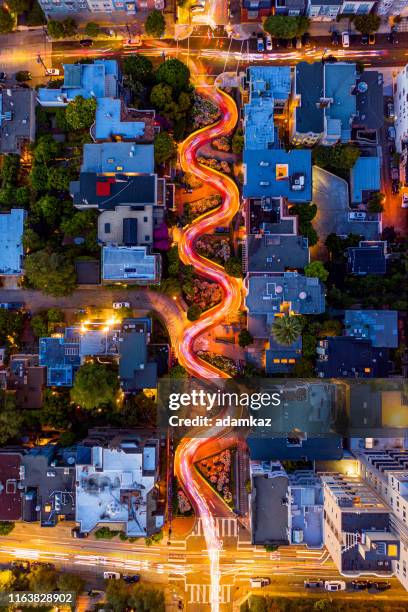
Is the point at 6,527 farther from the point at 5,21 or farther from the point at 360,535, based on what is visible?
the point at 5,21

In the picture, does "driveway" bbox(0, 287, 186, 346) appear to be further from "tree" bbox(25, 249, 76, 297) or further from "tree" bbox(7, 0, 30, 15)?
"tree" bbox(7, 0, 30, 15)

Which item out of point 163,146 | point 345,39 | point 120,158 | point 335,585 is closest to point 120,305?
point 120,158

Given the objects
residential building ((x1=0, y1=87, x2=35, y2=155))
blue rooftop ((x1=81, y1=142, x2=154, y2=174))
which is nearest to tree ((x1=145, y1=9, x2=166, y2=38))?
blue rooftop ((x1=81, y1=142, x2=154, y2=174))

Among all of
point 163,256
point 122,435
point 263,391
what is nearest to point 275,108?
point 163,256

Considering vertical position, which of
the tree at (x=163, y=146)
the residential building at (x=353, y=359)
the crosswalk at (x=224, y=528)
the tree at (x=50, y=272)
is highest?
the tree at (x=163, y=146)

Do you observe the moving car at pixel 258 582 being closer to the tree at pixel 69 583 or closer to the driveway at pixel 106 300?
the tree at pixel 69 583

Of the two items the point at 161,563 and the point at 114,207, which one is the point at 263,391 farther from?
the point at 114,207

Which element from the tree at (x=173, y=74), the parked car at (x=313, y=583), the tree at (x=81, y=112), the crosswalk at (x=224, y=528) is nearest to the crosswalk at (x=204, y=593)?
the crosswalk at (x=224, y=528)
